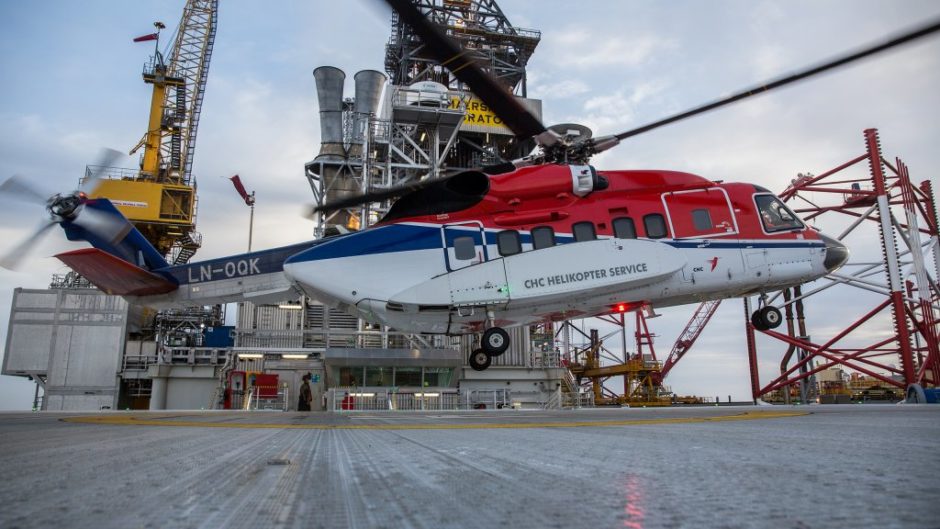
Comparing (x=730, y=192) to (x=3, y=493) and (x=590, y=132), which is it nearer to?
(x=590, y=132)

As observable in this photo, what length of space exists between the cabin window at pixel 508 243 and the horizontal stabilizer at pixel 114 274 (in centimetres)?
869

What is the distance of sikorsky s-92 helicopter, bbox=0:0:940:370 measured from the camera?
11594 mm

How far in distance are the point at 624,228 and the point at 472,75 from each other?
4.89 metres

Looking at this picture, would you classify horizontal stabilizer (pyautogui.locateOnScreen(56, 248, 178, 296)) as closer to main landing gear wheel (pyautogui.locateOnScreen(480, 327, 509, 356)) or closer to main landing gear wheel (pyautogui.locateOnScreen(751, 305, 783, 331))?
main landing gear wheel (pyautogui.locateOnScreen(480, 327, 509, 356))

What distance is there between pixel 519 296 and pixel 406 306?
2567 millimetres

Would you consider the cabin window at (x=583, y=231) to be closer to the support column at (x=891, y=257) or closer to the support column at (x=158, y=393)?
the support column at (x=891, y=257)

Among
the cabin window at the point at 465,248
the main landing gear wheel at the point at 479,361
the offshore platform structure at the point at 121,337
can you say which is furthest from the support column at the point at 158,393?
the cabin window at the point at 465,248

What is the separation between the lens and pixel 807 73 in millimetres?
7688

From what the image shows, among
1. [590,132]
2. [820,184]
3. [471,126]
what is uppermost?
[471,126]

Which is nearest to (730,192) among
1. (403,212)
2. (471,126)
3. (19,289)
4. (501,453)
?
(403,212)

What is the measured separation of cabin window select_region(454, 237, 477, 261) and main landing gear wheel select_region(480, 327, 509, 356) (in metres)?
1.90

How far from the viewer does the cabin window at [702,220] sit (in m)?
12.2

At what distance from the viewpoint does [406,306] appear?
465 inches

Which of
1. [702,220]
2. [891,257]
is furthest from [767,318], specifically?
[891,257]
